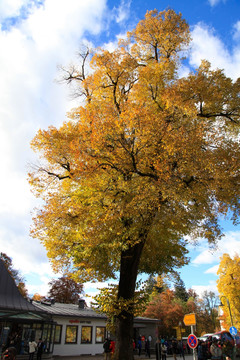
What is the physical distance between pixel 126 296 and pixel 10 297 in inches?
510

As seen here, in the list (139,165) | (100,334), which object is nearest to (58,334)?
(100,334)

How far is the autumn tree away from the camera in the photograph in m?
31.1

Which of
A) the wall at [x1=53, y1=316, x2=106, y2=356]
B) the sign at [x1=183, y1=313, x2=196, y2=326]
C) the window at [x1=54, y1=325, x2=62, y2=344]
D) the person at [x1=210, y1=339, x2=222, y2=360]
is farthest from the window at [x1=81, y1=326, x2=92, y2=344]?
the person at [x1=210, y1=339, x2=222, y2=360]

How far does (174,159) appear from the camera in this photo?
29.2 feet

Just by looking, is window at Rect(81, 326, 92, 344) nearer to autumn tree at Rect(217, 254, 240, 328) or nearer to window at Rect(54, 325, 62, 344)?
window at Rect(54, 325, 62, 344)

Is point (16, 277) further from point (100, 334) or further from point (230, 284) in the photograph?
point (230, 284)

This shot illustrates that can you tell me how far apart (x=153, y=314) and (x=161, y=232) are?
1326 inches

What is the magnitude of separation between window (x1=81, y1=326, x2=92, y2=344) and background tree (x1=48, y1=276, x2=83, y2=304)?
18.8m

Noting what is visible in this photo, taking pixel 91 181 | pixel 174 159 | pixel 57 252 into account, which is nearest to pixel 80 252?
pixel 57 252

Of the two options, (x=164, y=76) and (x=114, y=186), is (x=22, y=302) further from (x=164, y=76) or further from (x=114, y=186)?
(x=164, y=76)

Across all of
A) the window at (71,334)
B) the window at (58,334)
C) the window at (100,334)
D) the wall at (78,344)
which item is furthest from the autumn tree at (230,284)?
the window at (58,334)

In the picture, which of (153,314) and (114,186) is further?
(153,314)

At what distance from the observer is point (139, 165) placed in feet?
31.0

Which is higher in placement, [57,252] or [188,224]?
[188,224]
